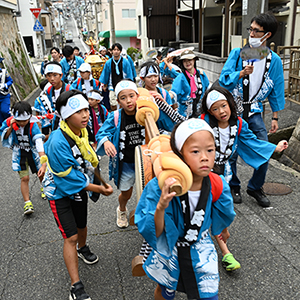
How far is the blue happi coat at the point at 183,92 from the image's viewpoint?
551cm

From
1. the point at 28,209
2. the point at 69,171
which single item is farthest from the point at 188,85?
the point at 69,171

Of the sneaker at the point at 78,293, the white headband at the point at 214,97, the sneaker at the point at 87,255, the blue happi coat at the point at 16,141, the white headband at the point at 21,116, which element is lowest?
the sneaker at the point at 87,255

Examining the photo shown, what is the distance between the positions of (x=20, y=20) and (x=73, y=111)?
44.2 m

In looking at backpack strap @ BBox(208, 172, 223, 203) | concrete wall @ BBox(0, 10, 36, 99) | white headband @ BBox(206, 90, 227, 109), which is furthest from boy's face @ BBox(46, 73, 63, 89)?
concrete wall @ BBox(0, 10, 36, 99)

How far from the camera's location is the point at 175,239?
82.2 inches

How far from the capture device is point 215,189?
2.21 meters

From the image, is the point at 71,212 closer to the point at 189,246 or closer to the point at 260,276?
the point at 189,246

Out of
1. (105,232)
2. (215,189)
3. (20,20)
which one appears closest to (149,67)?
(105,232)

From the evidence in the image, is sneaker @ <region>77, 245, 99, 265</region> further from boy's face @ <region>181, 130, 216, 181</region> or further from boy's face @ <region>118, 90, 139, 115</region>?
boy's face @ <region>181, 130, 216, 181</region>

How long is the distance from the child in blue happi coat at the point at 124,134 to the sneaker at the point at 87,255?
2.64ft

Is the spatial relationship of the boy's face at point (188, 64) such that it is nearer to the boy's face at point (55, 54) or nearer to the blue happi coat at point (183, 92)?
the blue happi coat at point (183, 92)

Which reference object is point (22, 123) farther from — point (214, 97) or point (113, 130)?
point (214, 97)

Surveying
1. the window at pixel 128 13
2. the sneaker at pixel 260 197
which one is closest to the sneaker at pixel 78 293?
the sneaker at pixel 260 197

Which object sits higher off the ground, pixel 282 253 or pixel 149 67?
pixel 149 67
